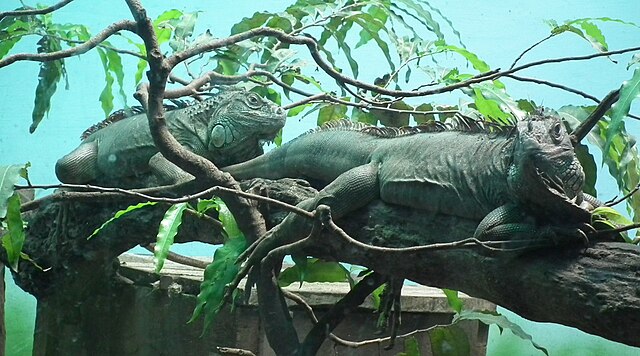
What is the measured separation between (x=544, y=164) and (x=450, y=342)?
1.12m

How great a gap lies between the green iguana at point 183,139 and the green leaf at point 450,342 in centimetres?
124

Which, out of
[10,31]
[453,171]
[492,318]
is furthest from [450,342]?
[10,31]

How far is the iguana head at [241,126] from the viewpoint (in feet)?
11.6

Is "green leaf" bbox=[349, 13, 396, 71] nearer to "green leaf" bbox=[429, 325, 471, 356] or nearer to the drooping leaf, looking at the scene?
"green leaf" bbox=[429, 325, 471, 356]

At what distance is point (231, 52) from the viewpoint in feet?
12.1

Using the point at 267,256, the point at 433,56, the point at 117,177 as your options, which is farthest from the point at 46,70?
the point at 433,56

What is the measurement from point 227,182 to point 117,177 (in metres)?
1.29

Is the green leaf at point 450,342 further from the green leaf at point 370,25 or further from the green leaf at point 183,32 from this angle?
the green leaf at point 183,32

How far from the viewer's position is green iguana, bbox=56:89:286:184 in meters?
3.54

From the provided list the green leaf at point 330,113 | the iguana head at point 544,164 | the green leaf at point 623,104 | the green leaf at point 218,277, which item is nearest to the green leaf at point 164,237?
the green leaf at point 218,277

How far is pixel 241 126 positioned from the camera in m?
3.54

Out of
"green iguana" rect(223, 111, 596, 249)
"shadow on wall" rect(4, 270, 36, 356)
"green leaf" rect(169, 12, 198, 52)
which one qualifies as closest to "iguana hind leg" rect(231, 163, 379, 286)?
"green iguana" rect(223, 111, 596, 249)

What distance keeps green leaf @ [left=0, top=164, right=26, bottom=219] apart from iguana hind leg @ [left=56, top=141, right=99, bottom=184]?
5.32 ft

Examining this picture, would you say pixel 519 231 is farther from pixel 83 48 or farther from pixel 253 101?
pixel 253 101
